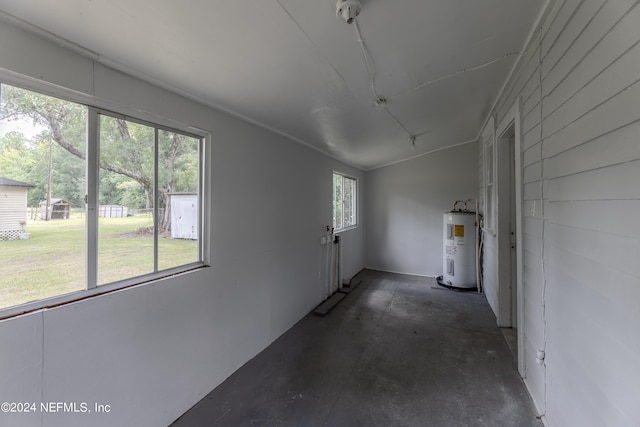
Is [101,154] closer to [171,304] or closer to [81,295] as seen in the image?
[81,295]

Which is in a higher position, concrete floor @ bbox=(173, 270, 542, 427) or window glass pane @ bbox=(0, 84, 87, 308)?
window glass pane @ bbox=(0, 84, 87, 308)

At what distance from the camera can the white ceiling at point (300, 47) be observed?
1188 millimetres

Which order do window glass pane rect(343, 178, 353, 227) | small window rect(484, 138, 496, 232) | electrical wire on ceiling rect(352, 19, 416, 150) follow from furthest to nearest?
1. window glass pane rect(343, 178, 353, 227)
2. small window rect(484, 138, 496, 232)
3. electrical wire on ceiling rect(352, 19, 416, 150)

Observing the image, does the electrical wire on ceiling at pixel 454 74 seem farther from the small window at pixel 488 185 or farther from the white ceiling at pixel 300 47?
the small window at pixel 488 185

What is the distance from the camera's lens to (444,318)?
135 inches

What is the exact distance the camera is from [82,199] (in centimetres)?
145

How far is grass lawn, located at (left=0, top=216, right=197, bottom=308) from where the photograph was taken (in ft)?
4.02

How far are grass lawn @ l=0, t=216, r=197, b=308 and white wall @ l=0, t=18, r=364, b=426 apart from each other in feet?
0.42

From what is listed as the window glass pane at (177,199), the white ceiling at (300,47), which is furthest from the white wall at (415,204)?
the window glass pane at (177,199)

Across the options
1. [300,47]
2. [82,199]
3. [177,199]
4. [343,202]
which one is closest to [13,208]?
[82,199]

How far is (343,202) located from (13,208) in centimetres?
448

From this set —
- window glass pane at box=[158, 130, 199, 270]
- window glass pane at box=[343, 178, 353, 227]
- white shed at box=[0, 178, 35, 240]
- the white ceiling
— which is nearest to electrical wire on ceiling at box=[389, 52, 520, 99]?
the white ceiling

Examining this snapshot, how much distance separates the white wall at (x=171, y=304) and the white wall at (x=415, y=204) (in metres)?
3.04

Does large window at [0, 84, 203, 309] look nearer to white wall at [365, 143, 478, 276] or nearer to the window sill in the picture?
the window sill
